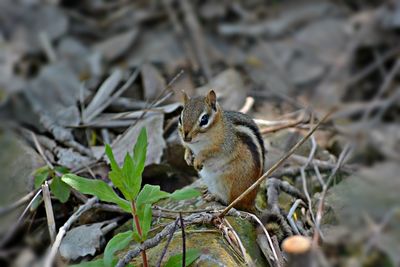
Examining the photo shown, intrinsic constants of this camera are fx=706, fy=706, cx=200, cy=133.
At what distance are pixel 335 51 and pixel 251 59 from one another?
2.67 ft

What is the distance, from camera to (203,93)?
18.2 feet

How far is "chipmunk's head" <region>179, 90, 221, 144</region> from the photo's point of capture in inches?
153

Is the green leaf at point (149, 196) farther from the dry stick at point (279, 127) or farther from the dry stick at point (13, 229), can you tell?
the dry stick at point (279, 127)

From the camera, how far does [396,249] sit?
288cm

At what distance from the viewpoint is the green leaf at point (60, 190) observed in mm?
3824

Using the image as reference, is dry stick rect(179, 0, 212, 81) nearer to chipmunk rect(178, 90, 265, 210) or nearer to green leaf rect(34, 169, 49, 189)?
chipmunk rect(178, 90, 265, 210)

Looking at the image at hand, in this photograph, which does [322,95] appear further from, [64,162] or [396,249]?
[396,249]

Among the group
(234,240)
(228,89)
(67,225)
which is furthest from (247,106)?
(67,225)

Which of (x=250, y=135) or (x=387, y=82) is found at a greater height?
(x=250, y=135)

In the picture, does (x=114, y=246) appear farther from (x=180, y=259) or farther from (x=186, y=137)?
(x=186, y=137)

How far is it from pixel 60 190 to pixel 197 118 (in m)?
0.85

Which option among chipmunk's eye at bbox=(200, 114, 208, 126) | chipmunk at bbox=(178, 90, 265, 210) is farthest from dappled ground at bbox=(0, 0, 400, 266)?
chipmunk's eye at bbox=(200, 114, 208, 126)

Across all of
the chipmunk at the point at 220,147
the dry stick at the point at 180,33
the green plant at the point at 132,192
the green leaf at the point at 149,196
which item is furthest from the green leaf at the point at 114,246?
the dry stick at the point at 180,33

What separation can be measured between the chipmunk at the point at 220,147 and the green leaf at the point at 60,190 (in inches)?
27.5
